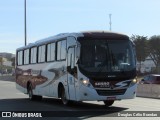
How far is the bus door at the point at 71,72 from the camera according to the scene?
1852cm

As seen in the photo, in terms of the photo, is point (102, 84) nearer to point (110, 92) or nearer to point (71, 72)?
point (110, 92)

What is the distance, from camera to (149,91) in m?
32.7

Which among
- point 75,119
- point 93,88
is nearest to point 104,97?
point 93,88

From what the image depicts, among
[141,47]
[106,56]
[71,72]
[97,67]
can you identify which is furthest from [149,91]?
[141,47]

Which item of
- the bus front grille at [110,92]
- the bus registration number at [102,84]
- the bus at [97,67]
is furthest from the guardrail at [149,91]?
the bus registration number at [102,84]

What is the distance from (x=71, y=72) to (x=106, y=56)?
1.71 metres

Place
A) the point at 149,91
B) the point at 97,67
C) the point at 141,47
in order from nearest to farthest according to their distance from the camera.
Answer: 1. the point at 97,67
2. the point at 149,91
3. the point at 141,47

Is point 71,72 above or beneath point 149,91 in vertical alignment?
above

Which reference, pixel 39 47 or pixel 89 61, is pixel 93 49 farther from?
pixel 39 47

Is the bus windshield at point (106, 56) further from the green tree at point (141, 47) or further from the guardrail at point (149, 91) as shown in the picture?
the green tree at point (141, 47)

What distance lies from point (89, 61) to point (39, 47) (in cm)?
667

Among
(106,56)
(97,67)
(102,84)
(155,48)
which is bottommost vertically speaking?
(102,84)

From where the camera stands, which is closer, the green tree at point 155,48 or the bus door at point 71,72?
the bus door at point 71,72

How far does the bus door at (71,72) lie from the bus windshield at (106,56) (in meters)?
0.66
